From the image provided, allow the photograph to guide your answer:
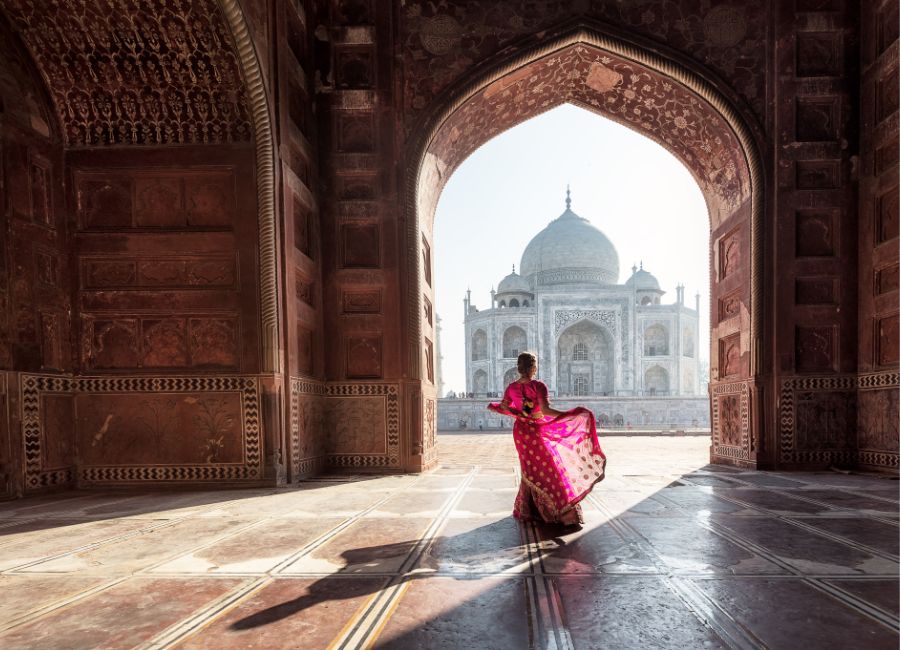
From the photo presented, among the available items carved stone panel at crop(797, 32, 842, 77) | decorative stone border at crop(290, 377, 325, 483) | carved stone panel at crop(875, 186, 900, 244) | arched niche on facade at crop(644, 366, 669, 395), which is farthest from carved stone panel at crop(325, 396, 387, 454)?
arched niche on facade at crop(644, 366, 669, 395)

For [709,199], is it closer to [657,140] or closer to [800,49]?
[657,140]

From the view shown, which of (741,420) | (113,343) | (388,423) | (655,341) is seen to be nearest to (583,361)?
(655,341)

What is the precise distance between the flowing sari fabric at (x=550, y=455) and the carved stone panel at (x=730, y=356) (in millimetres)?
4291

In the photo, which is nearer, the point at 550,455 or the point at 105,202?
the point at 550,455

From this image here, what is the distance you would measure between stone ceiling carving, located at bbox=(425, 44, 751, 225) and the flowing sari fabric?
4375 mm

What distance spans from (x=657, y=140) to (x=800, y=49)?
6.36ft

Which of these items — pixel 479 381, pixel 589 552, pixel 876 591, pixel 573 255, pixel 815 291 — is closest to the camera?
pixel 876 591

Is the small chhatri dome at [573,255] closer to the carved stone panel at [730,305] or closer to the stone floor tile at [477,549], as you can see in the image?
the carved stone panel at [730,305]

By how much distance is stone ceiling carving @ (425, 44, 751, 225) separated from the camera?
6.84 m

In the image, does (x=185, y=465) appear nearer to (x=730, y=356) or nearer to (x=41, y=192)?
(x=41, y=192)

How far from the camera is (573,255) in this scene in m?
34.2

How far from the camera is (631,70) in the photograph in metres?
Result: 6.95

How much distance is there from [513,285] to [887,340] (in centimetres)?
2933

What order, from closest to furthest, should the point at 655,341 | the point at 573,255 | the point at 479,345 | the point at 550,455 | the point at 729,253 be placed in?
the point at 550,455, the point at 729,253, the point at 655,341, the point at 573,255, the point at 479,345
